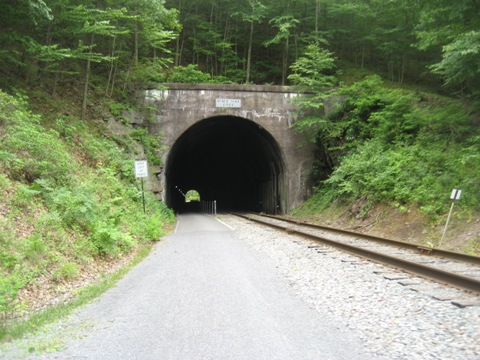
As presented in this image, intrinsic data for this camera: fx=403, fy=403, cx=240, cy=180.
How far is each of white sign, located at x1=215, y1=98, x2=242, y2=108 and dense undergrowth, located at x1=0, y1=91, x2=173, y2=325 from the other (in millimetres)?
9976

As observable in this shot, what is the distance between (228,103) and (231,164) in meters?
19.8

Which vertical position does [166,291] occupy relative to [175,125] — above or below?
below

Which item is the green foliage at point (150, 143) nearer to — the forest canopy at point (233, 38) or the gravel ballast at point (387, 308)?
the forest canopy at point (233, 38)

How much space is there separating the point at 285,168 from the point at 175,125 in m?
7.04

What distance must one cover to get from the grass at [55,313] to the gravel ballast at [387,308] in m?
3.10

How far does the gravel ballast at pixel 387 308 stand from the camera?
3.81 m

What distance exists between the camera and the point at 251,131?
26.7m

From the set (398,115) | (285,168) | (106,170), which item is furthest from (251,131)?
(106,170)

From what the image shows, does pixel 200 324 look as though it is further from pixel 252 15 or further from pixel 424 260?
pixel 252 15

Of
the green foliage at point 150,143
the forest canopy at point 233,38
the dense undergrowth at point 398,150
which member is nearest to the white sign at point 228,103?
the forest canopy at point 233,38

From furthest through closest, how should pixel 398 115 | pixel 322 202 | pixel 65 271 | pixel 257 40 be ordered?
1. pixel 257 40
2. pixel 322 202
3. pixel 398 115
4. pixel 65 271

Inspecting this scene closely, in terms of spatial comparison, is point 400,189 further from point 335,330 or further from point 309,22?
point 309,22

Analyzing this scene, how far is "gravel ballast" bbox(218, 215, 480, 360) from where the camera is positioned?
12.5 ft

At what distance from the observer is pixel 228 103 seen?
77.2 ft
